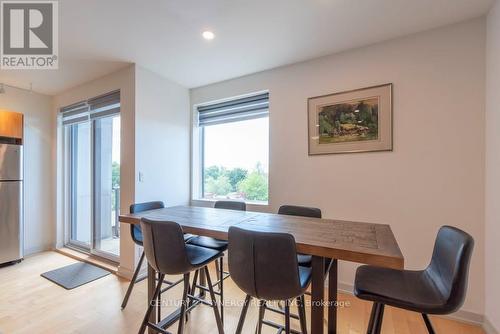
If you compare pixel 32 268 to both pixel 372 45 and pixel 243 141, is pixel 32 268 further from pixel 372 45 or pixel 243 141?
pixel 372 45

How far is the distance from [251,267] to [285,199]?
1645mm

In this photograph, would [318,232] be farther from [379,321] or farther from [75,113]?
[75,113]

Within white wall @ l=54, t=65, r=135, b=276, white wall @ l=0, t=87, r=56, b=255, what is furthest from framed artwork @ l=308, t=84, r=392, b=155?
white wall @ l=0, t=87, r=56, b=255

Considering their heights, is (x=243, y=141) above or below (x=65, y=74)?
below

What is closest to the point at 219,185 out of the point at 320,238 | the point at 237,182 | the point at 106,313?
the point at 237,182

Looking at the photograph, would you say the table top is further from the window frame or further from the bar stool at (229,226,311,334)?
the window frame

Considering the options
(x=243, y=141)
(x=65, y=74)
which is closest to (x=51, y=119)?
(x=65, y=74)

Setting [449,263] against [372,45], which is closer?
[449,263]

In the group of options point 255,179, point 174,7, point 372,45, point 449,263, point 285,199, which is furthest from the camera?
point 255,179

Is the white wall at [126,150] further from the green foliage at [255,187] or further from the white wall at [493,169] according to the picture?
the white wall at [493,169]

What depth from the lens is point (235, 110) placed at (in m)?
3.31

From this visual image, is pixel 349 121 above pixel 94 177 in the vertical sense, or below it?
above

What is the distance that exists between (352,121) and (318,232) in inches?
58.0

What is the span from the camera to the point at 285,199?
109 inches
